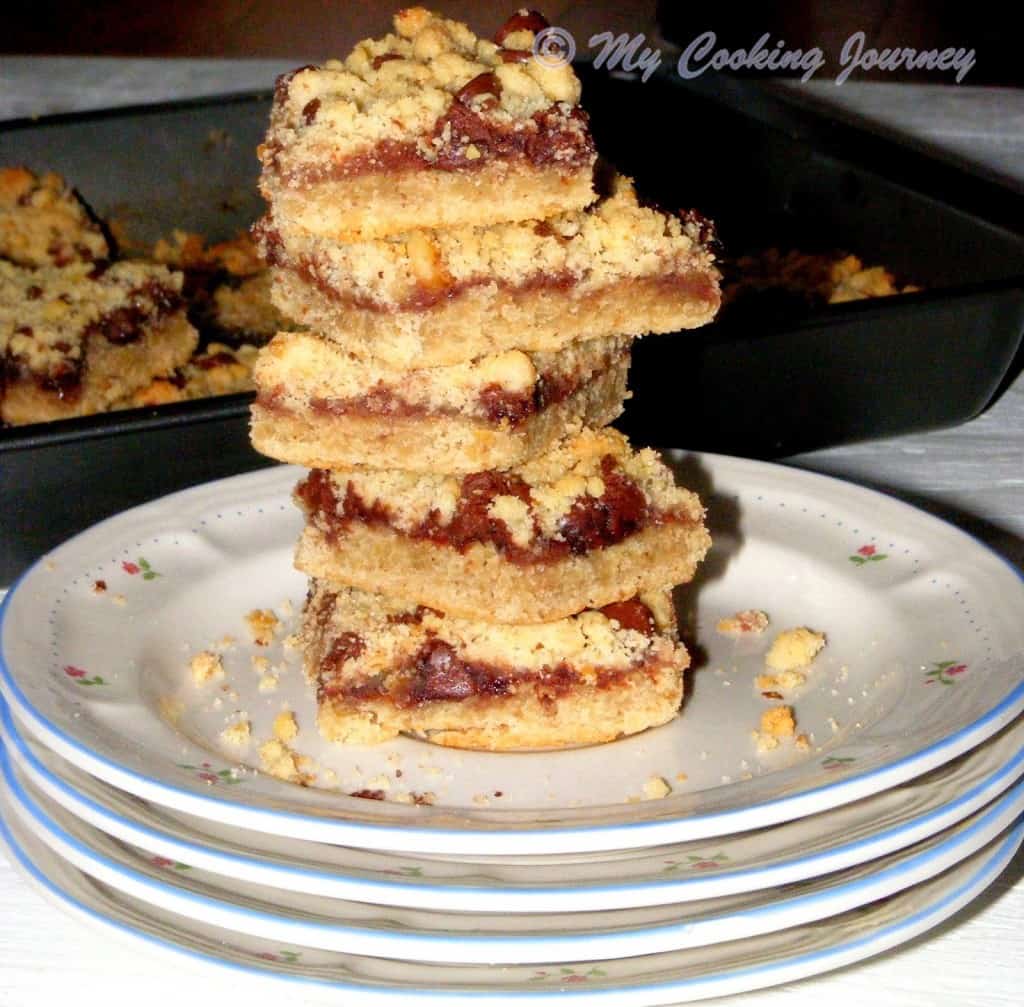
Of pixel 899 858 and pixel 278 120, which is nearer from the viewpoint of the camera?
pixel 899 858

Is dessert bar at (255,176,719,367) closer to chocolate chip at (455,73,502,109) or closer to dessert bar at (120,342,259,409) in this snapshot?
chocolate chip at (455,73,502,109)

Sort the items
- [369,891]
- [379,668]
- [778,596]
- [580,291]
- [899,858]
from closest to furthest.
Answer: [369,891] → [899,858] → [580,291] → [379,668] → [778,596]

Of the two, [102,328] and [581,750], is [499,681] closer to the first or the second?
[581,750]

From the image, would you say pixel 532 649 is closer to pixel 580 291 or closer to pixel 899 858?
pixel 580 291

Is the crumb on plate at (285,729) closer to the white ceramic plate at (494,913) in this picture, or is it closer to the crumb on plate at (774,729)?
the white ceramic plate at (494,913)

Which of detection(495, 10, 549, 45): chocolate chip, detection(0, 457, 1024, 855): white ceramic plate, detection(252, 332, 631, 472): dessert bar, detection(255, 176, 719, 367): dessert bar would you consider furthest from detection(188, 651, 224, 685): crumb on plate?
detection(495, 10, 549, 45): chocolate chip

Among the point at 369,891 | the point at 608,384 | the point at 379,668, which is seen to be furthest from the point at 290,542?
the point at 369,891
